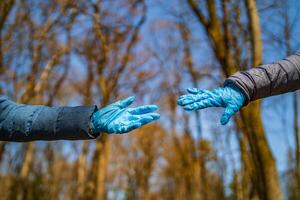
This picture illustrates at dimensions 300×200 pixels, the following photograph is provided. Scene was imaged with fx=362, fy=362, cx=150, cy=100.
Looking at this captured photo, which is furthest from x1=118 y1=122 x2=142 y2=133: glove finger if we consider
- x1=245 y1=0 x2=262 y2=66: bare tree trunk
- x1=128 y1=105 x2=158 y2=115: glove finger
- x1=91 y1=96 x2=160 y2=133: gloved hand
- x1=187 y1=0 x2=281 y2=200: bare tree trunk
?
x1=245 y1=0 x2=262 y2=66: bare tree trunk

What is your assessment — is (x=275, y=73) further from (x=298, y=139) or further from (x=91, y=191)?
(x=91, y=191)

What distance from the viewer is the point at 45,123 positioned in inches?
79.8

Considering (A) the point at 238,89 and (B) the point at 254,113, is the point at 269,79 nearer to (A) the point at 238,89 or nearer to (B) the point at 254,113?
(A) the point at 238,89

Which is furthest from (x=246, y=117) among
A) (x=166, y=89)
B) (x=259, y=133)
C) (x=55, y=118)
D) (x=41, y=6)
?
(x=166, y=89)

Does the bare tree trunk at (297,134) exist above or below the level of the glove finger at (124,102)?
above

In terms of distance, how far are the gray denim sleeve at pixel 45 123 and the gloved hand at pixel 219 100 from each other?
68 cm

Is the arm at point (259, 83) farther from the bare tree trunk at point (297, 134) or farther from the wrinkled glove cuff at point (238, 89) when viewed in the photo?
the bare tree trunk at point (297, 134)

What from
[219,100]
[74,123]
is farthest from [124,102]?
[219,100]

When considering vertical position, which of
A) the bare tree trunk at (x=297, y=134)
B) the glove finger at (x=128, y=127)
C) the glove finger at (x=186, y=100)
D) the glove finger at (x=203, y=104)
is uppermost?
the bare tree trunk at (x=297, y=134)

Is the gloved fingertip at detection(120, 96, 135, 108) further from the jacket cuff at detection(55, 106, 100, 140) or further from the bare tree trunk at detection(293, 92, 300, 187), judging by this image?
the bare tree trunk at detection(293, 92, 300, 187)

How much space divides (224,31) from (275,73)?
4.89 metres

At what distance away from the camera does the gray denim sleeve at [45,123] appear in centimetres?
203

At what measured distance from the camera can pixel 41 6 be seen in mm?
11367

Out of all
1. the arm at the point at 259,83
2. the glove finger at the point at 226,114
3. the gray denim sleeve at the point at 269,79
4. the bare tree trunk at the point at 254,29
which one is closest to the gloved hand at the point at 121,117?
the arm at the point at 259,83
